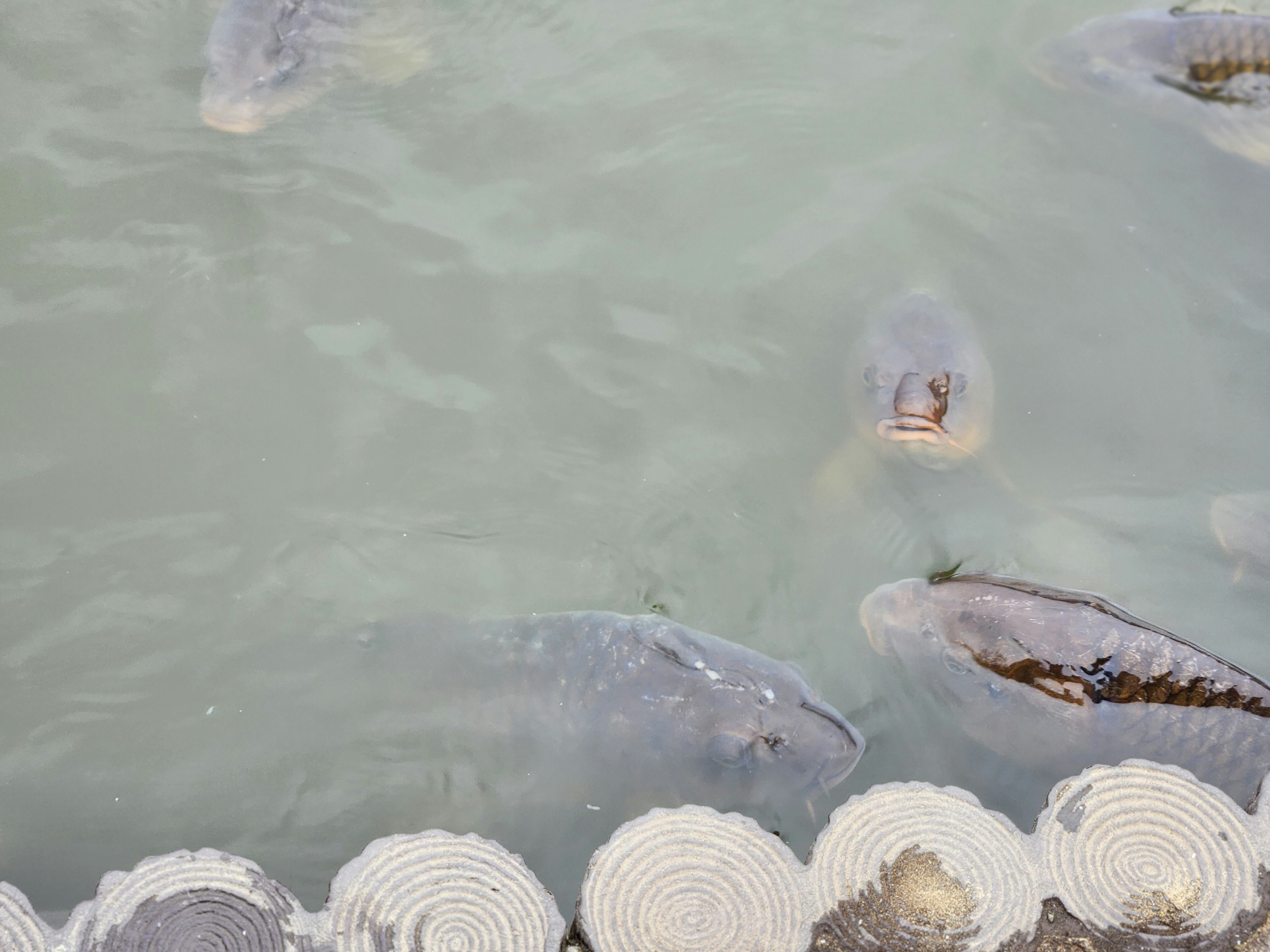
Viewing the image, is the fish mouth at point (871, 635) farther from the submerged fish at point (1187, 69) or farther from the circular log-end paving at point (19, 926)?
the submerged fish at point (1187, 69)

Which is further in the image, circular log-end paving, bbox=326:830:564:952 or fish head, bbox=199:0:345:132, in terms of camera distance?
fish head, bbox=199:0:345:132

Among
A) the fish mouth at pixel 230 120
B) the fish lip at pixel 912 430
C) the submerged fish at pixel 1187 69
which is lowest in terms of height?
the fish lip at pixel 912 430

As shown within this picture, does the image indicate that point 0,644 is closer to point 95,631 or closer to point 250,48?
point 95,631

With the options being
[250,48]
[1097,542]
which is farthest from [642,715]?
[250,48]

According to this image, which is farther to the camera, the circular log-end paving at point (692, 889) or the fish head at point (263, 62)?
the fish head at point (263, 62)

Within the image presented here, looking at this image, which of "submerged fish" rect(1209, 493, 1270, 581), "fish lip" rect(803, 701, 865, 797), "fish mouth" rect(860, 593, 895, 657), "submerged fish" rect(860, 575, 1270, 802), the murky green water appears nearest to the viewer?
"submerged fish" rect(860, 575, 1270, 802)

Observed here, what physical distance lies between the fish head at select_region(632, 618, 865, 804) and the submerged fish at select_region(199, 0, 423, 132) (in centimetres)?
369

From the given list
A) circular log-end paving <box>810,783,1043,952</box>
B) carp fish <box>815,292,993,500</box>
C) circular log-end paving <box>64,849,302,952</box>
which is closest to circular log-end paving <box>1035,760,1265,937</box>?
circular log-end paving <box>810,783,1043,952</box>

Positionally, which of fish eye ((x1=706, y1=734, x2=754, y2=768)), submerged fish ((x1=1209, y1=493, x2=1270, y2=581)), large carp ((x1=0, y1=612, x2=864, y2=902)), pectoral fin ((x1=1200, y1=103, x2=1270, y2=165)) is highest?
pectoral fin ((x1=1200, y1=103, x2=1270, y2=165))

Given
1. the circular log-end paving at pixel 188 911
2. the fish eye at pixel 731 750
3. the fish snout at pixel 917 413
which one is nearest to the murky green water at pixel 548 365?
the fish snout at pixel 917 413

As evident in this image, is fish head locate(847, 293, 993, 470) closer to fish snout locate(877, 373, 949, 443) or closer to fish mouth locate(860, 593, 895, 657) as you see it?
fish snout locate(877, 373, 949, 443)

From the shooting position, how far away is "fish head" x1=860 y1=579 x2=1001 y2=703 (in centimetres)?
390

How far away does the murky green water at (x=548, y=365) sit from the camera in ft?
13.2

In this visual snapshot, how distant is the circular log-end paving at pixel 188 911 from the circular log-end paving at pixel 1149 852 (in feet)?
7.79
